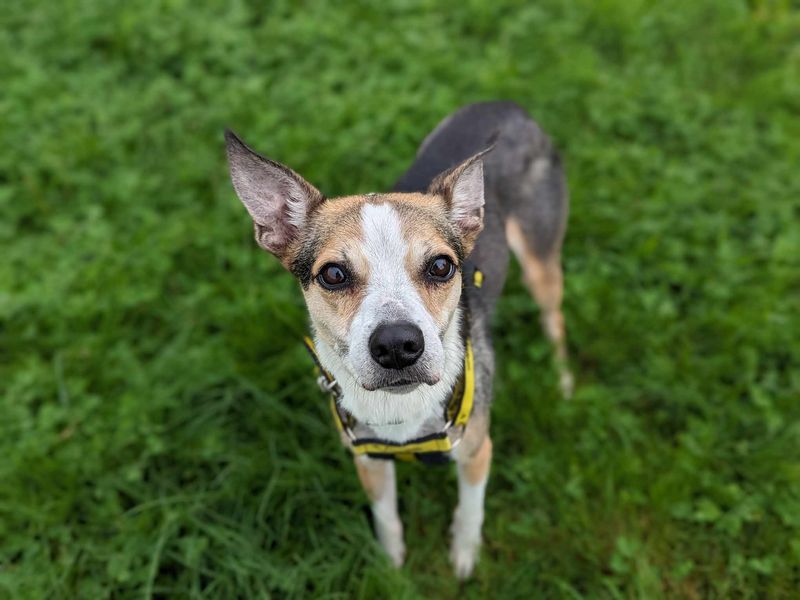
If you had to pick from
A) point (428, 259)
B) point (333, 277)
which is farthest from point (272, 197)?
point (428, 259)

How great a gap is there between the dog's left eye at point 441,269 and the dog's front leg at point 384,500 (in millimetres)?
991

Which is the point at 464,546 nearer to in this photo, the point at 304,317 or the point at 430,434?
the point at 430,434

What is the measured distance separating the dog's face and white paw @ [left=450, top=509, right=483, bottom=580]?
124cm

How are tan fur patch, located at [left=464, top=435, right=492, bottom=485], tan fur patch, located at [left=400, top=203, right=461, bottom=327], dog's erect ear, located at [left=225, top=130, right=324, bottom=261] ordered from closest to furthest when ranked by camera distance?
tan fur patch, located at [left=400, top=203, right=461, bottom=327]
dog's erect ear, located at [left=225, top=130, right=324, bottom=261]
tan fur patch, located at [left=464, top=435, right=492, bottom=485]

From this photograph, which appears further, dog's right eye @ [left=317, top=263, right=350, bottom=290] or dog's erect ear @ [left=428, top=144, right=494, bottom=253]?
dog's erect ear @ [left=428, top=144, right=494, bottom=253]

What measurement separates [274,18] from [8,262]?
125 inches

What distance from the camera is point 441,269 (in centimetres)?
253

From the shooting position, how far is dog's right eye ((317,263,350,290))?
8.12 feet

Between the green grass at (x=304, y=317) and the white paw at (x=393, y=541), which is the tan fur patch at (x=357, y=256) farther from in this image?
the green grass at (x=304, y=317)

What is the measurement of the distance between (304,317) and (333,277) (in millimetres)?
1777

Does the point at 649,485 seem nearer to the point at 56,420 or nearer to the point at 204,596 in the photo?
the point at 204,596

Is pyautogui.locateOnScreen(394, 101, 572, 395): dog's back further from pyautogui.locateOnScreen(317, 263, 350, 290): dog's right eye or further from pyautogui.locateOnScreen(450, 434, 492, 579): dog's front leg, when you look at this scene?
pyautogui.locateOnScreen(317, 263, 350, 290): dog's right eye

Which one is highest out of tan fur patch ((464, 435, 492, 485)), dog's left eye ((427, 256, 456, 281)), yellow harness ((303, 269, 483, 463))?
dog's left eye ((427, 256, 456, 281))

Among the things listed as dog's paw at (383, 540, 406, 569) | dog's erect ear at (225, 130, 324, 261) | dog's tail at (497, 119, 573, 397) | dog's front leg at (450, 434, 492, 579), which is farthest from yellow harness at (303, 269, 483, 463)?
dog's tail at (497, 119, 573, 397)
